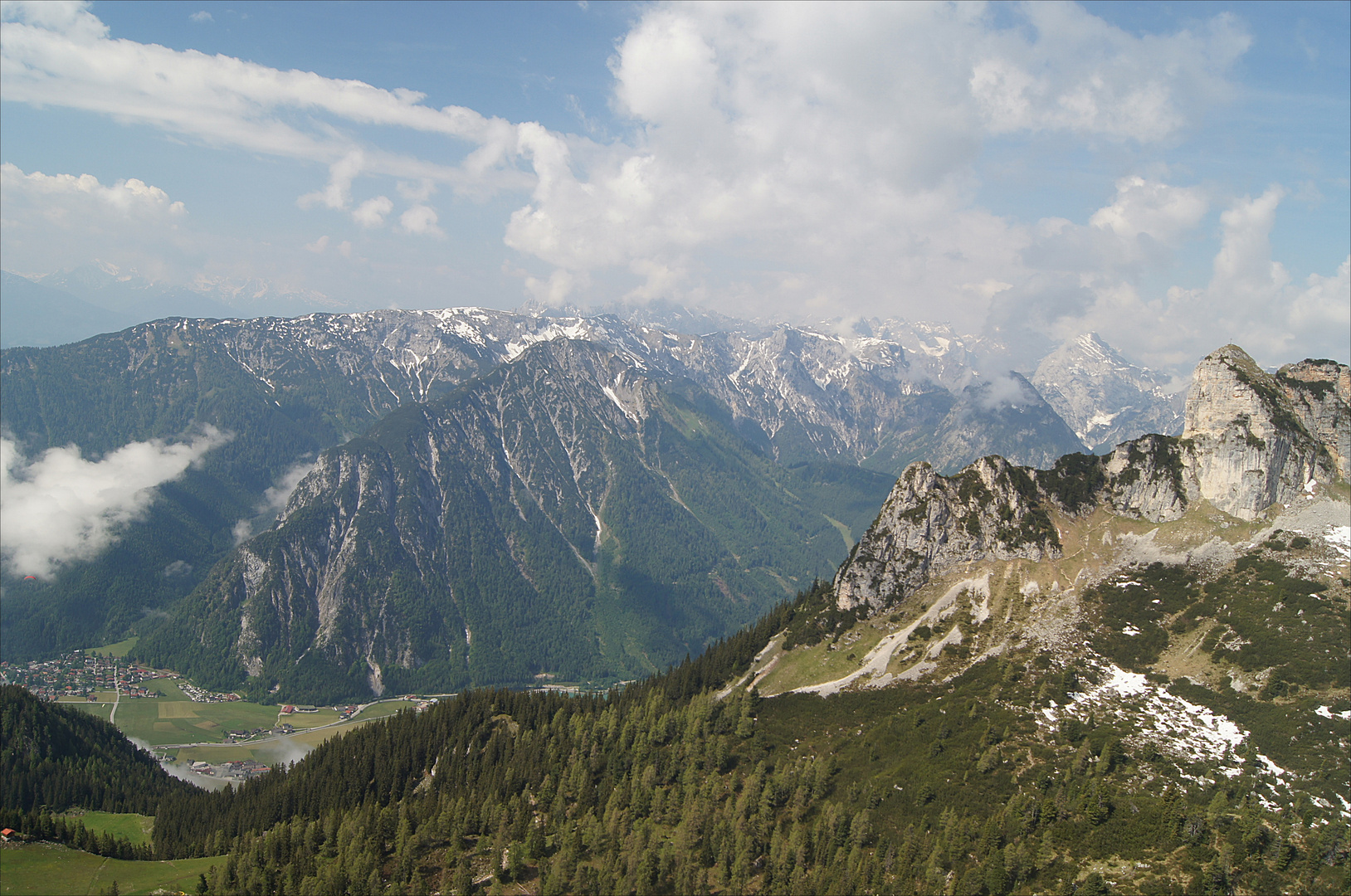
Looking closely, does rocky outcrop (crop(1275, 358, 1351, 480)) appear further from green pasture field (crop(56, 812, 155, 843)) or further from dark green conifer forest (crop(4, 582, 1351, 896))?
green pasture field (crop(56, 812, 155, 843))

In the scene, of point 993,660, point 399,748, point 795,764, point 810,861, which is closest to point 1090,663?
point 993,660

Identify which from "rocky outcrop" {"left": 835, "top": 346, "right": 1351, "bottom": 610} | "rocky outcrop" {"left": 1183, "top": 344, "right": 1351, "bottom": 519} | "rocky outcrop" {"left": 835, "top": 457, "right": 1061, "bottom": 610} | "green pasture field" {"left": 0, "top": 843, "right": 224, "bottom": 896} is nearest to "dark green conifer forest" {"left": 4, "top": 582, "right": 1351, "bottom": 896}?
"green pasture field" {"left": 0, "top": 843, "right": 224, "bottom": 896}

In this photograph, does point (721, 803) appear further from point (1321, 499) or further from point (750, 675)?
point (1321, 499)

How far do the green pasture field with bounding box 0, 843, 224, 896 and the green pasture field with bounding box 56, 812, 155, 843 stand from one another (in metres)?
37.2

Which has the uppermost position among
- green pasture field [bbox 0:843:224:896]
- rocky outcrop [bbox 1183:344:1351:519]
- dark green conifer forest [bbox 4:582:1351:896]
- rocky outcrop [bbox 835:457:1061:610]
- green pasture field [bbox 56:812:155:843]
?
rocky outcrop [bbox 1183:344:1351:519]

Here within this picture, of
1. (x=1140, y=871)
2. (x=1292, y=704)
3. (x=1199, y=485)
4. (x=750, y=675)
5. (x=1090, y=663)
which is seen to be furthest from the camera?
(x=750, y=675)

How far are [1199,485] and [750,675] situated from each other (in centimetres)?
10741

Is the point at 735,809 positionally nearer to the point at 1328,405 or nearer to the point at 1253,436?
the point at 1253,436

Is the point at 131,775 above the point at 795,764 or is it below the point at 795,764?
below

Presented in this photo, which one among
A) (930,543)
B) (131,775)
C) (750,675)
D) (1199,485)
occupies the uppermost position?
(1199,485)

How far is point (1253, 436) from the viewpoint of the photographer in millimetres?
143125

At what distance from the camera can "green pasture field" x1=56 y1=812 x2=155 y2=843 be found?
148500 mm

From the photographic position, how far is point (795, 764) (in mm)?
121062

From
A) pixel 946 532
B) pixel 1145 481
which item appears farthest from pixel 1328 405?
pixel 946 532
